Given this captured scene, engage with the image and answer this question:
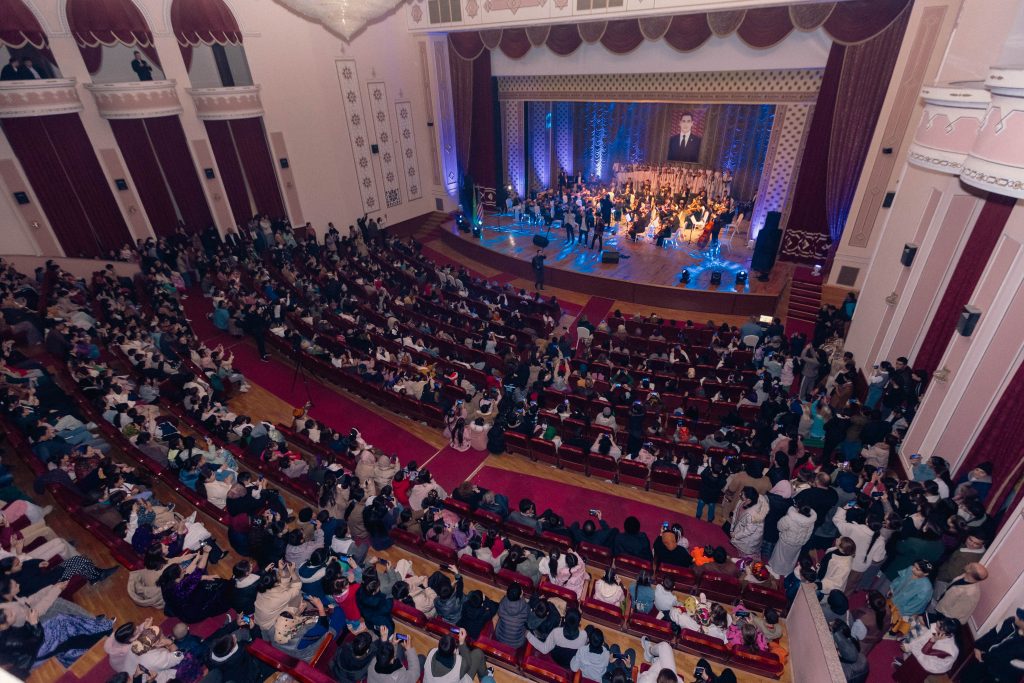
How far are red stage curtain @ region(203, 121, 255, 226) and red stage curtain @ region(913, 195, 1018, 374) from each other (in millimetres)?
16850

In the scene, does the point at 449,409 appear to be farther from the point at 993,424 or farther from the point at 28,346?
the point at 28,346

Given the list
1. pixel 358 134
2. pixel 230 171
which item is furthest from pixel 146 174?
pixel 358 134

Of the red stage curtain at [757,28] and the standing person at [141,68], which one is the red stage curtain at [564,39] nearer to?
the red stage curtain at [757,28]

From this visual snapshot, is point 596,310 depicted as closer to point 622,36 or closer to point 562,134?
point 622,36

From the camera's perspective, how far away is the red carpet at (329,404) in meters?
7.82

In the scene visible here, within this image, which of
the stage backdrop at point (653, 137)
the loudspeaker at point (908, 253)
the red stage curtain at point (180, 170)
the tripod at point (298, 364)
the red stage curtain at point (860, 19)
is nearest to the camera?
the loudspeaker at point (908, 253)

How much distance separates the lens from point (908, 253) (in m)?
7.32

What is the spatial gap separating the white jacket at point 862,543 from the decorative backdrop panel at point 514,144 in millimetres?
15720

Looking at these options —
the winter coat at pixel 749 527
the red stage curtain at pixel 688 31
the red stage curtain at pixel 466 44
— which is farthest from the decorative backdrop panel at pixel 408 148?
the winter coat at pixel 749 527

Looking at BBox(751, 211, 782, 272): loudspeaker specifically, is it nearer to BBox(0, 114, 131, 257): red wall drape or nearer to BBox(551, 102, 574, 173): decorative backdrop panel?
BBox(551, 102, 574, 173): decorative backdrop panel

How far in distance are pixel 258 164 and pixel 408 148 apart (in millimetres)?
5320

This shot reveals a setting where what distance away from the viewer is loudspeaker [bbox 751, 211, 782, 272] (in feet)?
39.8

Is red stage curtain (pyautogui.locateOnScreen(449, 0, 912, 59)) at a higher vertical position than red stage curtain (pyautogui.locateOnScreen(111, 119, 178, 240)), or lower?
higher

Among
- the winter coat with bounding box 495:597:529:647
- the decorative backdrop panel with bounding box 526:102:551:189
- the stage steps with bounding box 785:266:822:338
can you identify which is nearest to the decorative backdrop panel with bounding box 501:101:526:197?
the decorative backdrop panel with bounding box 526:102:551:189
